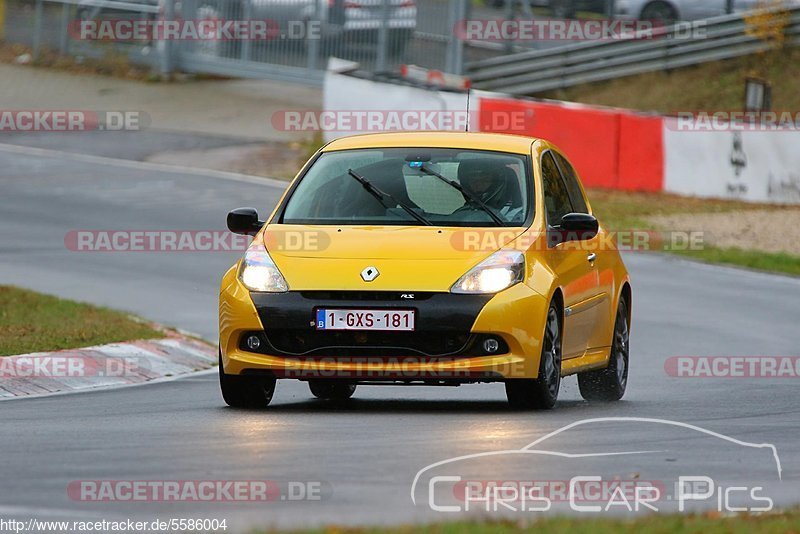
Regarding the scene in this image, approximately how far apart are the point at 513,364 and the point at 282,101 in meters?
27.0

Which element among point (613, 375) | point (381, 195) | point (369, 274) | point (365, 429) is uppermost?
point (381, 195)

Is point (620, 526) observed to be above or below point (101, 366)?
above

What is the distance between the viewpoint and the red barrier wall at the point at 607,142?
89.0 feet

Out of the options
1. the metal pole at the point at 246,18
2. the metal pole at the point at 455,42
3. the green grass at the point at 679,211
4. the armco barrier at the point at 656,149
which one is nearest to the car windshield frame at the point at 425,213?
the green grass at the point at 679,211

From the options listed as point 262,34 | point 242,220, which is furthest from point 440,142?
point 262,34

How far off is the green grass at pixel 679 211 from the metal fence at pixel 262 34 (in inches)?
357

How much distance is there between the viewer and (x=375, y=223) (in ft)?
34.5

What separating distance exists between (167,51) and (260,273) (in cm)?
2856

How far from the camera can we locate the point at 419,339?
9781mm

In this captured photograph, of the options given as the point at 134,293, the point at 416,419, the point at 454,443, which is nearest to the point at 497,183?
the point at 416,419

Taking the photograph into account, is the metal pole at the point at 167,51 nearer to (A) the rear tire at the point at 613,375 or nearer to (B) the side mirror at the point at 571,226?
(A) the rear tire at the point at 613,375

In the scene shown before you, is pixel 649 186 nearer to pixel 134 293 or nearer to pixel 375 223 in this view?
pixel 134 293

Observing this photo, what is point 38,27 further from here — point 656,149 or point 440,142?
point 440,142

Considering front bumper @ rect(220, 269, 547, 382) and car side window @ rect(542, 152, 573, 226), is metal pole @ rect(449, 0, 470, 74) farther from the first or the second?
front bumper @ rect(220, 269, 547, 382)
